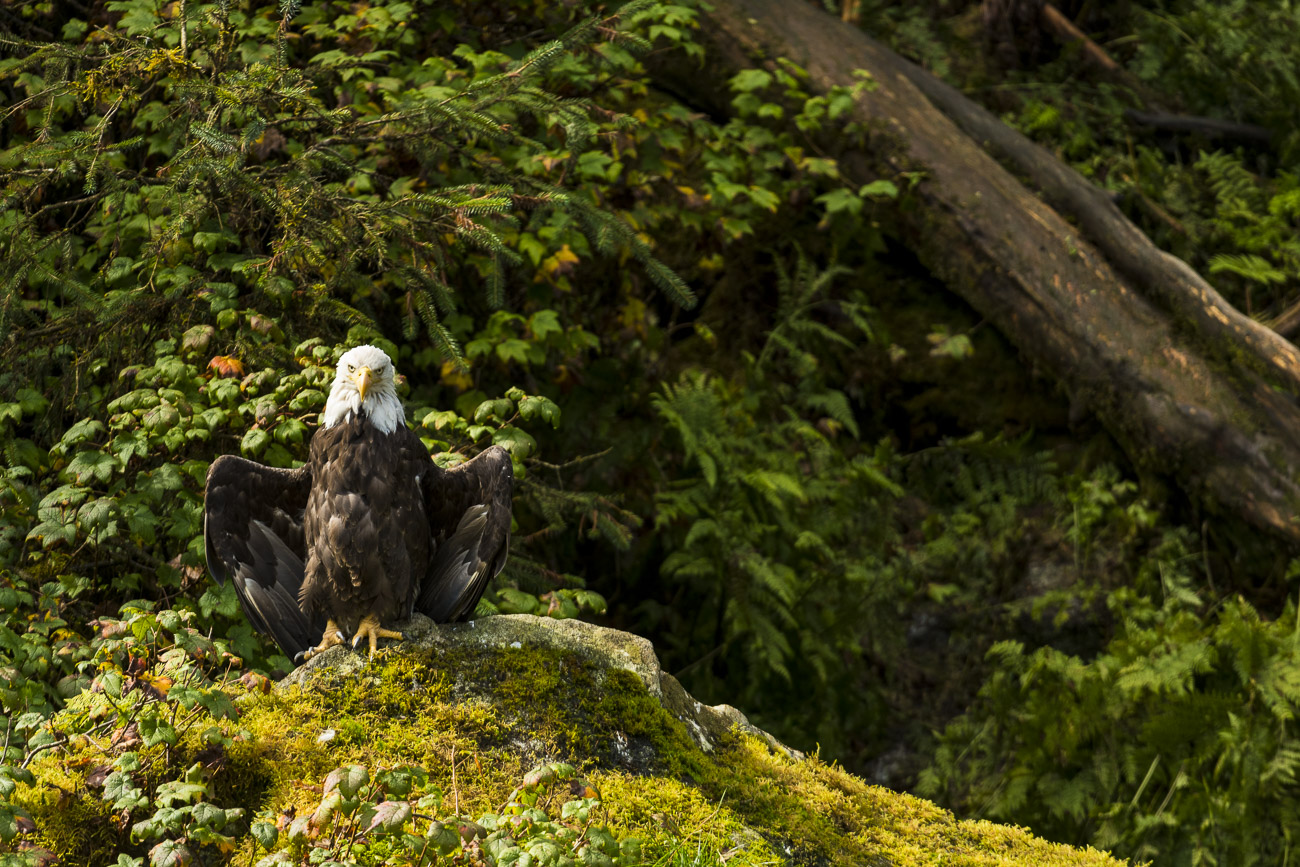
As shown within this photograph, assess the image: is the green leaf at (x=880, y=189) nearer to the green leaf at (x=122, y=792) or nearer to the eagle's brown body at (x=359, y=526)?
the eagle's brown body at (x=359, y=526)

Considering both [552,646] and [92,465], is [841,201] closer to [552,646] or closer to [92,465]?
[552,646]

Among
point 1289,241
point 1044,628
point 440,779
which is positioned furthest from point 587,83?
point 1289,241

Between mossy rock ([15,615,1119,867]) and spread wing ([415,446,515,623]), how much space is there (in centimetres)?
18

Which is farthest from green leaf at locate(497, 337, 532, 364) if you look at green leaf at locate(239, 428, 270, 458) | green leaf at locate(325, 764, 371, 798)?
green leaf at locate(325, 764, 371, 798)

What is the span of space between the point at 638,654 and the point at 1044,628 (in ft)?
13.8

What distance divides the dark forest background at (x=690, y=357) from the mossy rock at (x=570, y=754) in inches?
21.4

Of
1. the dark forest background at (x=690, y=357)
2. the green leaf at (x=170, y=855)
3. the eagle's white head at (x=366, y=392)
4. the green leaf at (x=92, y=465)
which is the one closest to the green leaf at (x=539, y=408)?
the dark forest background at (x=690, y=357)

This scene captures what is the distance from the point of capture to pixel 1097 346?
6.64 meters

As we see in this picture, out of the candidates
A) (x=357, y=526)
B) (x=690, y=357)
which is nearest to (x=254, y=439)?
(x=357, y=526)

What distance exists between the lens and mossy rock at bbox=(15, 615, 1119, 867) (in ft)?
9.03

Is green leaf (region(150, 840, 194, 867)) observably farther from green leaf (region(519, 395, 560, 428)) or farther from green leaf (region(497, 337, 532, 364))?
green leaf (region(497, 337, 532, 364))

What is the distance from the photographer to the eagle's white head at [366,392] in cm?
329

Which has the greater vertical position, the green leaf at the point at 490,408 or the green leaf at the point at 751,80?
the green leaf at the point at 751,80

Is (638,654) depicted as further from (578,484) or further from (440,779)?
(578,484)
